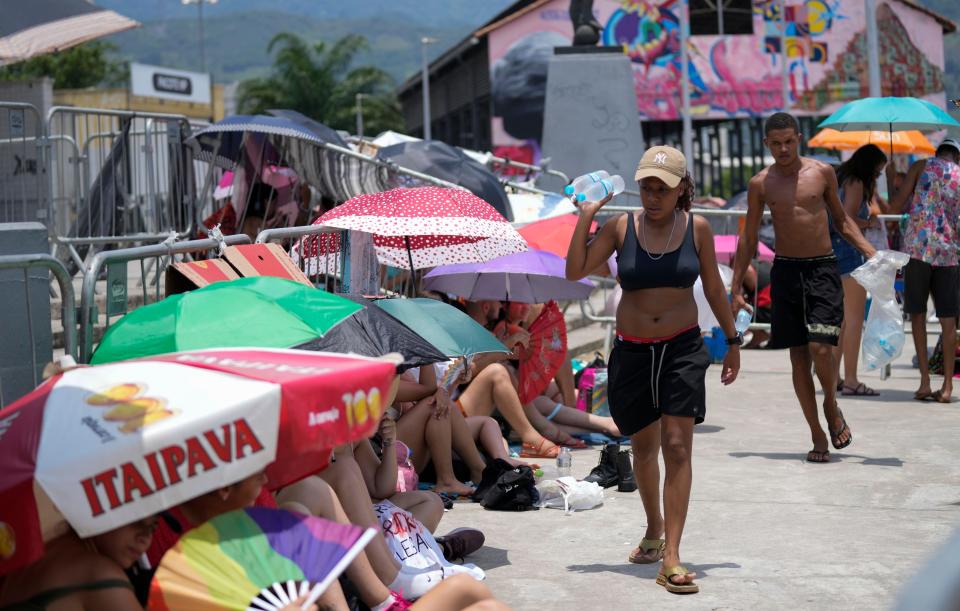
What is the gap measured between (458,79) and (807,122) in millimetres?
15999

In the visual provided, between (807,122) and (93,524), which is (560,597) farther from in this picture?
(807,122)

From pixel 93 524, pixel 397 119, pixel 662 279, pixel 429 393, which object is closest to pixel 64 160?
pixel 429 393

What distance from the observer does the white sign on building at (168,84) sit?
52.9 metres

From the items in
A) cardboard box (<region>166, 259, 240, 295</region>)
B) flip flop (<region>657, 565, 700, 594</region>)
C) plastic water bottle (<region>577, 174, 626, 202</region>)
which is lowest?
flip flop (<region>657, 565, 700, 594</region>)

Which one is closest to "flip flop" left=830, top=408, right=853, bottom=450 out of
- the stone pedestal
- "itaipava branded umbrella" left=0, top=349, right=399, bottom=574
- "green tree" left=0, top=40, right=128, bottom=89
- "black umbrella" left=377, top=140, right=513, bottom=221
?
"black umbrella" left=377, top=140, right=513, bottom=221

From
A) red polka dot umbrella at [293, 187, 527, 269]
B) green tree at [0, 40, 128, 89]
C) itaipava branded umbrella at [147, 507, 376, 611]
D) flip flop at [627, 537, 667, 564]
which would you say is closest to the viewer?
itaipava branded umbrella at [147, 507, 376, 611]

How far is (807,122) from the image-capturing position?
56.2m

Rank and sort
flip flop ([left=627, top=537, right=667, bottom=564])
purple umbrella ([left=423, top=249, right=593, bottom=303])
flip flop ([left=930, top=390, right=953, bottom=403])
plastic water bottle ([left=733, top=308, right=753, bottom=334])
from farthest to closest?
flip flop ([left=930, top=390, right=953, bottom=403])
purple umbrella ([left=423, top=249, right=593, bottom=303])
plastic water bottle ([left=733, top=308, right=753, bottom=334])
flip flop ([left=627, top=537, right=667, bottom=564])

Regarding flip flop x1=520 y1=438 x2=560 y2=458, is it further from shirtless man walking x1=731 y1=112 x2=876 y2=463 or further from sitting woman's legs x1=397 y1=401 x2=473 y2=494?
shirtless man walking x1=731 y1=112 x2=876 y2=463

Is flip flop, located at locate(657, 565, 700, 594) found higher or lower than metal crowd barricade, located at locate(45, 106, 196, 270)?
lower

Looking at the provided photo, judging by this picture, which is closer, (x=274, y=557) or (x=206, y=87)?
(x=274, y=557)

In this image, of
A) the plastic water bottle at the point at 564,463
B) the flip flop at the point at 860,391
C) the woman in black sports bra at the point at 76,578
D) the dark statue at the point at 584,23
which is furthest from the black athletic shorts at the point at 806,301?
the dark statue at the point at 584,23

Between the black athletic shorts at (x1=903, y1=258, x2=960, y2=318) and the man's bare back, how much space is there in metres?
3.00

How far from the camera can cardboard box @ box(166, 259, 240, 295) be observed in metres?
5.47
